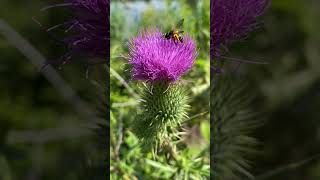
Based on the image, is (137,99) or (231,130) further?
(231,130)

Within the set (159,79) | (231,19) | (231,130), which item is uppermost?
(231,19)

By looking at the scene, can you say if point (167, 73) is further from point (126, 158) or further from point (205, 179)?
point (126, 158)

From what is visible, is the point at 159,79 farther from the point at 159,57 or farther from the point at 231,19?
Result: the point at 231,19

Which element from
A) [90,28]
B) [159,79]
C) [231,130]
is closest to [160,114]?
[159,79]

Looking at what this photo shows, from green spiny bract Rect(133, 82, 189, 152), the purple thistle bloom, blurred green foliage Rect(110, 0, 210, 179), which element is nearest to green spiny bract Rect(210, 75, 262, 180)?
blurred green foliage Rect(110, 0, 210, 179)

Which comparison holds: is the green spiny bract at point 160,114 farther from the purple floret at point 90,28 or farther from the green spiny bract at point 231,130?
the green spiny bract at point 231,130

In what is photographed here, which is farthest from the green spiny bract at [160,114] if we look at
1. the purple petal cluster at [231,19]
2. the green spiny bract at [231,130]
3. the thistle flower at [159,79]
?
the green spiny bract at [231,130]

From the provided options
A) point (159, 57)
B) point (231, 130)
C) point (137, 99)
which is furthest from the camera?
point (231, 130)
